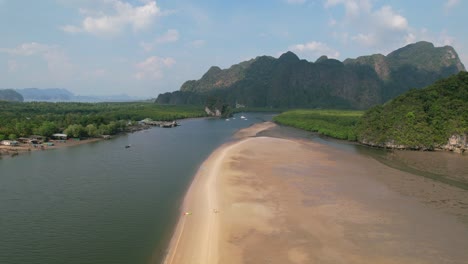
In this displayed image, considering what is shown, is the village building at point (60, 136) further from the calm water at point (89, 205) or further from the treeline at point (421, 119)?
the treeline at point (421, 119)

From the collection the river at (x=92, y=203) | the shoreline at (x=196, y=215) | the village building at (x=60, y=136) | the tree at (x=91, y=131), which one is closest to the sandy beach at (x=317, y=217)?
the shoreline at (x=196, y=215)

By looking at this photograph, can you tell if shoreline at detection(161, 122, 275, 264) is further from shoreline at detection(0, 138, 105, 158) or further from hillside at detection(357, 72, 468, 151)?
hillside at detection(357, 72, 468, 151)

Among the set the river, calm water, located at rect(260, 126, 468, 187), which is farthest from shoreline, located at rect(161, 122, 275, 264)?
calm water, located at rect(260, 126, 468, 187)

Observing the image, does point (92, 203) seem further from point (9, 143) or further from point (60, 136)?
point (60, 136)

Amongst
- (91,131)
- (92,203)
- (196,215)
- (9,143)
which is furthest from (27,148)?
(196,215)

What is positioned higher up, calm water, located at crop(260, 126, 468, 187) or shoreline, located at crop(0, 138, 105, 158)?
calm water, located at crop(260, 126, 468, 187)

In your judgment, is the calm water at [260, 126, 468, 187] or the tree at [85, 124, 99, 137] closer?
the calm water at [260, 126, 468, 187]
